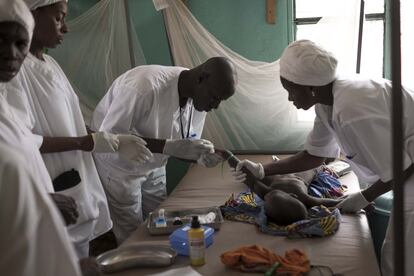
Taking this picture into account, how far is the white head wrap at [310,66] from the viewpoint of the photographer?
2.00 m

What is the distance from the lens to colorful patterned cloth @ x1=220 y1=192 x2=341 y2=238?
1.96m

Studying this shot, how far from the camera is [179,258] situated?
5.65ft

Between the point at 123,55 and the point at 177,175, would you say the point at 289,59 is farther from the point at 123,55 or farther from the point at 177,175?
the point at 177,175

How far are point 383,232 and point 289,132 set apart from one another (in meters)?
1.20

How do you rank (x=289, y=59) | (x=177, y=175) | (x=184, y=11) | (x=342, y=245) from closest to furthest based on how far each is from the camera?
(x=342, y=245), (x=289, y=59), (x=184, y=11), (x=177, y=175)

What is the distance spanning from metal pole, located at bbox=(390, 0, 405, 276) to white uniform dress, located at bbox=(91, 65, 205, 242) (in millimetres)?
1499

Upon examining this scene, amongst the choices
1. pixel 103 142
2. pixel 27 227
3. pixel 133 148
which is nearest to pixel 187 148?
pixel 133 148

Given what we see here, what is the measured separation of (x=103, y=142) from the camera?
203cm

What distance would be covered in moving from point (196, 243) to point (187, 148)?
3.18ft

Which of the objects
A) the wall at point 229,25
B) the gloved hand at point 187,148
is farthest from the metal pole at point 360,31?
the gloved hand at point 187,148

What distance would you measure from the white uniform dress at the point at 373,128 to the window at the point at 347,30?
3.87ft

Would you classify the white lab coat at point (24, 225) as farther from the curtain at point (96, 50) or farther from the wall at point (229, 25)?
the wall at point (229, 25)

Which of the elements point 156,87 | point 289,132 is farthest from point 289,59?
point 289,132

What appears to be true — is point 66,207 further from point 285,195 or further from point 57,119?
point 285,195
